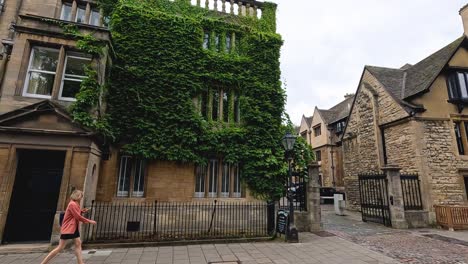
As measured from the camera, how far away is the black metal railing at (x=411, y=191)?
14.0m

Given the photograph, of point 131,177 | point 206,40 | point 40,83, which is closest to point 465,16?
point 206,40

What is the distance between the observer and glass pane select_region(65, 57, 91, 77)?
400 inches

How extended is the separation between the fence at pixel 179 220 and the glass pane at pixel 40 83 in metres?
5.10

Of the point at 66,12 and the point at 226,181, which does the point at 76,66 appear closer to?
the point at 66,12

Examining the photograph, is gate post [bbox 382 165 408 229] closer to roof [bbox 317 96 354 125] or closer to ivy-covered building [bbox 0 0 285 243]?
ivy-covered building [bbox 0 0 285 243]

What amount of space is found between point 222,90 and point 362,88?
1371cm

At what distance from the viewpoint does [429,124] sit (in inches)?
587

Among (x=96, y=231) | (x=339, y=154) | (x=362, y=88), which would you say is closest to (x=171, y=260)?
(x=96, y=231)

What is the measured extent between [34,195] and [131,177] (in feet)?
11.7

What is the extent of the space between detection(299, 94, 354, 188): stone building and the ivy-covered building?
16.8m

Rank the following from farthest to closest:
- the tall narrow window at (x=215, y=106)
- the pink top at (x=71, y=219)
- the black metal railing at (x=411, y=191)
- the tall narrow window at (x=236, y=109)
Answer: the black metal railing at (x=411, y=191)
the tall narrow window at (x=236, y=109)
the tall narrow window at (x=215, y=106)
the pink top at (x=71, y=219)

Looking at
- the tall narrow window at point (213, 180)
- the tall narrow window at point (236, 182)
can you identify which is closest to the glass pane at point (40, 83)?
the tall narrow window at point (213, 180)

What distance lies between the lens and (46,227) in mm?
8773

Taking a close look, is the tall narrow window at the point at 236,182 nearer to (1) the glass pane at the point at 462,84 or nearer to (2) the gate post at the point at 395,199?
(2) the gate post at the point at 395,199
